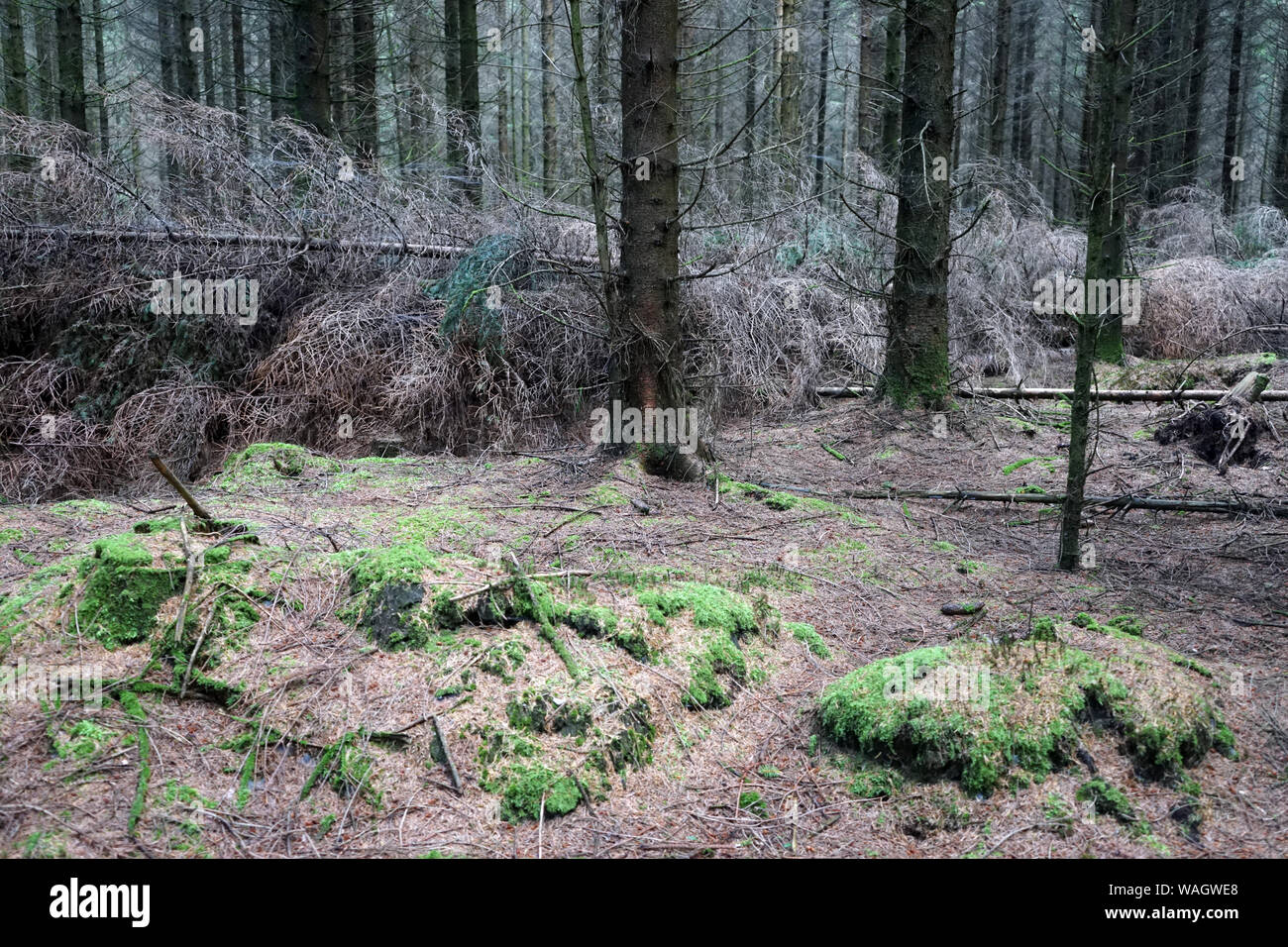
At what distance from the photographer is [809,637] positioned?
12.2 ft

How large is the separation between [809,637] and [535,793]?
5.03 feet

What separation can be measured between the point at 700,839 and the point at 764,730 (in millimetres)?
641

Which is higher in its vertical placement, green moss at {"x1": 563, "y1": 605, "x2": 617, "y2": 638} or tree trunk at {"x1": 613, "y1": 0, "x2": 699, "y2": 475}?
tree trunk at {"x1": 613, "y1": 0, "x2": 699, "y2": 475}

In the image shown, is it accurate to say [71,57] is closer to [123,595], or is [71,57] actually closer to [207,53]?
[207,53]

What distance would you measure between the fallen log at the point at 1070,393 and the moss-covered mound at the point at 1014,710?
4946 millimetres

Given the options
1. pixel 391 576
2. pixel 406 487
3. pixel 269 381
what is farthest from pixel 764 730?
pixel 269 381

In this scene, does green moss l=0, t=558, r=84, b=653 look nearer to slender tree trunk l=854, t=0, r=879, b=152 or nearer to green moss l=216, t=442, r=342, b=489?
green moss l=216, t=442, r=342, b=489

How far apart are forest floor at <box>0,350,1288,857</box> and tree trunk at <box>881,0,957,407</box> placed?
299cm

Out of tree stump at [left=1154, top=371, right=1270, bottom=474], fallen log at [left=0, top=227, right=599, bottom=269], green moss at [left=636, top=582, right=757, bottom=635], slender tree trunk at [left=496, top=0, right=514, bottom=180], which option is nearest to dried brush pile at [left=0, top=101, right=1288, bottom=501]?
fallen log at [left=0, top=227, right=599, bottom=269]

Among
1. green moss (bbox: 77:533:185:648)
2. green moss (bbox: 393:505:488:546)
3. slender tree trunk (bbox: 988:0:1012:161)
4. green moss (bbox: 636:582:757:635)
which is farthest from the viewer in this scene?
slender tree trunk (bbox: 988:0:1012:161)

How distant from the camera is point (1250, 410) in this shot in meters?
6.67

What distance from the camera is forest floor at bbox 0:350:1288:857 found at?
2527 millimetres

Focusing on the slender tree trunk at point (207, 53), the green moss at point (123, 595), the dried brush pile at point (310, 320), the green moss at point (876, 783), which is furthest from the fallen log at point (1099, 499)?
the slender tree trunk at point (207, 53)
